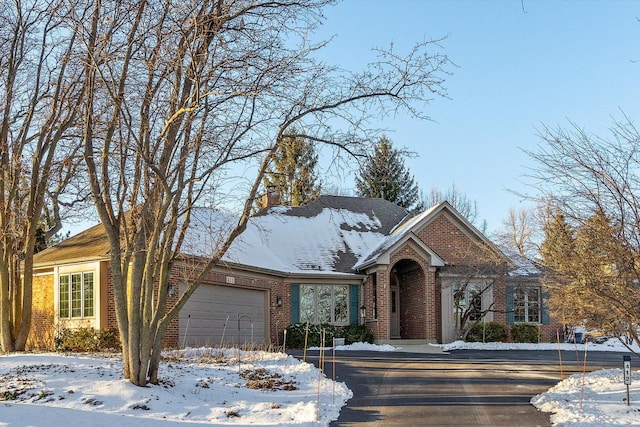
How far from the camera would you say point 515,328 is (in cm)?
2581

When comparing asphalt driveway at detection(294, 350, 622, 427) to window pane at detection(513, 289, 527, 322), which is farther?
window pane at detection(513, 289, 527, 322)

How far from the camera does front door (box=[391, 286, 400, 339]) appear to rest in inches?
1081

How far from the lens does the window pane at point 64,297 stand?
68.2ft

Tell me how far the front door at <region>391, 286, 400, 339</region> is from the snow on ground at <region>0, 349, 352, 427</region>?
13640 mm

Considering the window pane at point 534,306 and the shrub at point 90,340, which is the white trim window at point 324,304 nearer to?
the window pane at point 534,306

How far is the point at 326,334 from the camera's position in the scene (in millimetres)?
24078

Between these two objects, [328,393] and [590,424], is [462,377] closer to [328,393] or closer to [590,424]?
[328,393]

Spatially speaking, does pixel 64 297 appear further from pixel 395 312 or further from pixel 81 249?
pixel 395 312

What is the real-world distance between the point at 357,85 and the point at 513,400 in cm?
627

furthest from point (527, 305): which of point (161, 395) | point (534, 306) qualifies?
point (161, 395)

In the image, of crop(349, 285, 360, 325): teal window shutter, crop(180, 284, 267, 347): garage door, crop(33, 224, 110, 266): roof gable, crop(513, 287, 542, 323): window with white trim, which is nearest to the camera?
crop(33, 224, 110, 266): roof gable

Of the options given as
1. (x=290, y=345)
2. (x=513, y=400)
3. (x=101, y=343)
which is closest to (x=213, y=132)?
(x=513, y=400)

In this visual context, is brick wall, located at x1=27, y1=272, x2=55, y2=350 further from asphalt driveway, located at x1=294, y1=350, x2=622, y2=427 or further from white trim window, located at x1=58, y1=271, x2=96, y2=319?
asphalt driveway, located at x1=294, y1=350, x2=622, y2=427

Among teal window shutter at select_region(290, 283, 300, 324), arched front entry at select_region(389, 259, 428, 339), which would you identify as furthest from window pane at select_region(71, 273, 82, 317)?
arched front entry at select_region(389, 259, 428, 339)
